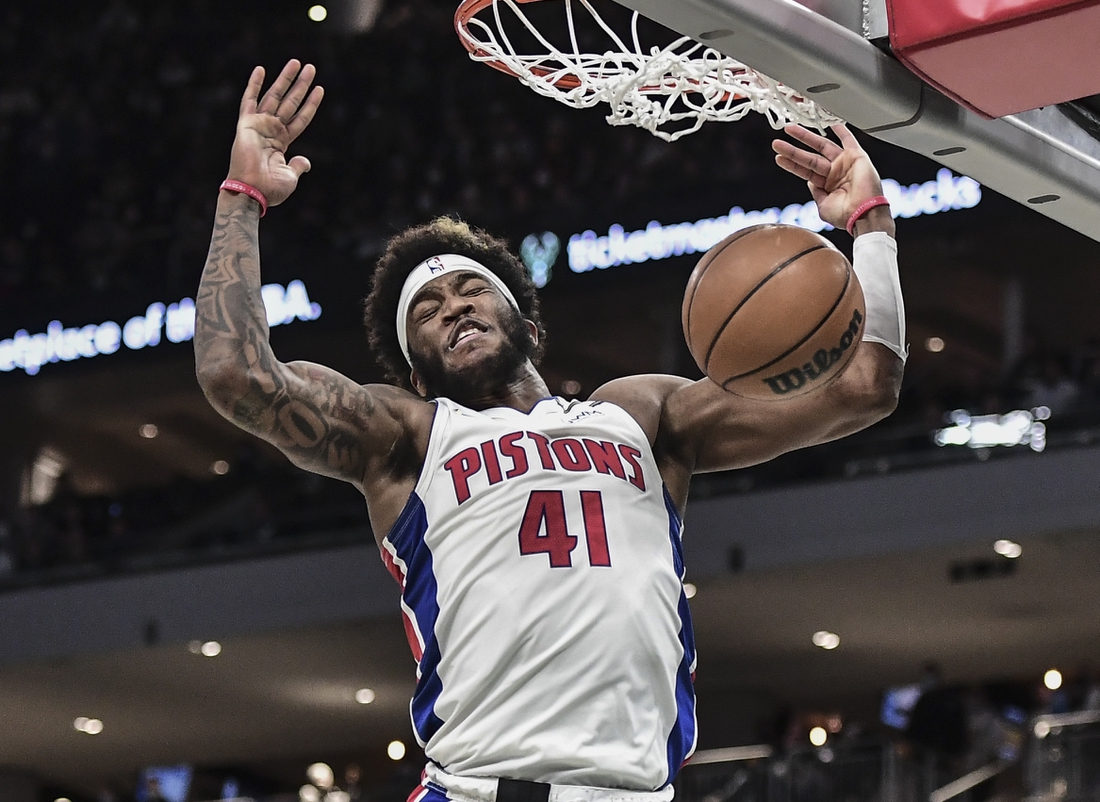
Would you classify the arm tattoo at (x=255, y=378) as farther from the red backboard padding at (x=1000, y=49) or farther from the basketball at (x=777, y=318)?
the red backboard padding at (x=1000, y=49)

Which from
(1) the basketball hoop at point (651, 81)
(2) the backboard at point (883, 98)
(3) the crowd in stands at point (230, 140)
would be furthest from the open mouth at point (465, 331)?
(3) the crowd in stands at point (230, 140)

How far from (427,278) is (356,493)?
1211 cm

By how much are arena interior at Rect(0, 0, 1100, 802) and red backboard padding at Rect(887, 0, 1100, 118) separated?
8.30 metres

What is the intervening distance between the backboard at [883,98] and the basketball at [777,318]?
1.28 ft

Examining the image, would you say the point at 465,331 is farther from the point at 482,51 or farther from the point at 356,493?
the point at 356,493

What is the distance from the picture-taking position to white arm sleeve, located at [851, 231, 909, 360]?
376 centimetres

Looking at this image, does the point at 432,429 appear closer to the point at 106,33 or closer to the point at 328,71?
the point at 328,71

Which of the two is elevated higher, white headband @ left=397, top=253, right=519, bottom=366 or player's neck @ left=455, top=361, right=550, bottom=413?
white headband @ left=397, top=253, right=519, bottom=366

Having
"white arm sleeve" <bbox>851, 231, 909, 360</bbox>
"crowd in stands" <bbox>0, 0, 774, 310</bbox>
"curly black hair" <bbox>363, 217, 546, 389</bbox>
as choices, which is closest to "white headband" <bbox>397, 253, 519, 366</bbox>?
"curly black hair" <bbox>363, 217, 546, 389</bbox>

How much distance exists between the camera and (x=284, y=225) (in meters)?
18.5

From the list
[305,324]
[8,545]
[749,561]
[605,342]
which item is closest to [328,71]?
[305,324]

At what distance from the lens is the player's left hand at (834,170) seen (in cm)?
392

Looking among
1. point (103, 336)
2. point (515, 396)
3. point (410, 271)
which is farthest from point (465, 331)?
point (103, 336)

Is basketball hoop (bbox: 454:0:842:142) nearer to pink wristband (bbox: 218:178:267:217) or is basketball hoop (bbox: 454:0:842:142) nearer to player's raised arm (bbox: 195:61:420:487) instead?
player's raised arm (bbox: 195:61:420:487)
